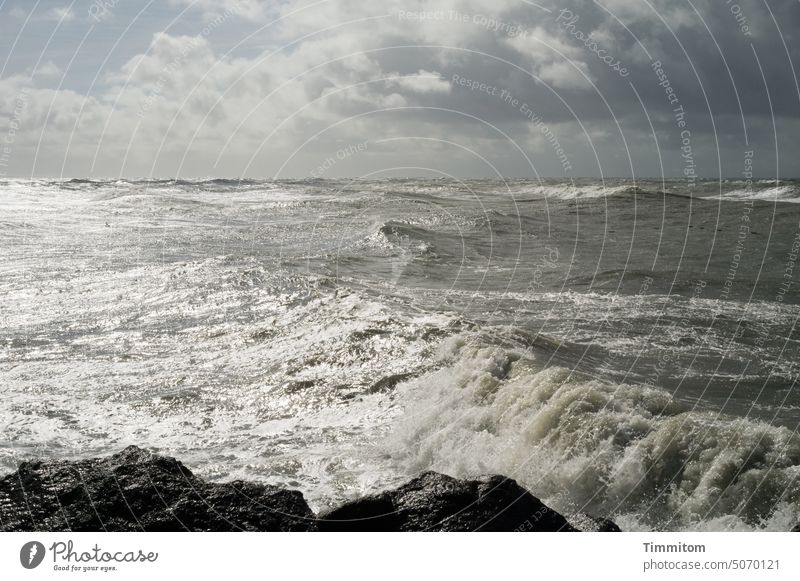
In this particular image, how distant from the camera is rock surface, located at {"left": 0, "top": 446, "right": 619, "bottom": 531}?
5.47m

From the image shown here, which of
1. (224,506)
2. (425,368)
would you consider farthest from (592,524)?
(425,368)

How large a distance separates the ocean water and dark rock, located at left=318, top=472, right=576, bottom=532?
149 centimetres

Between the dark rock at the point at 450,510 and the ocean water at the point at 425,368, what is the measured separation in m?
1.49

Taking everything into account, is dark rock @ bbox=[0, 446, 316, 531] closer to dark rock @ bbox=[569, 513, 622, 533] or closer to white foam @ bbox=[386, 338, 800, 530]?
dark rock @ bbox=[569, 513, 622, 533]

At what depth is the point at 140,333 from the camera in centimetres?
1402
